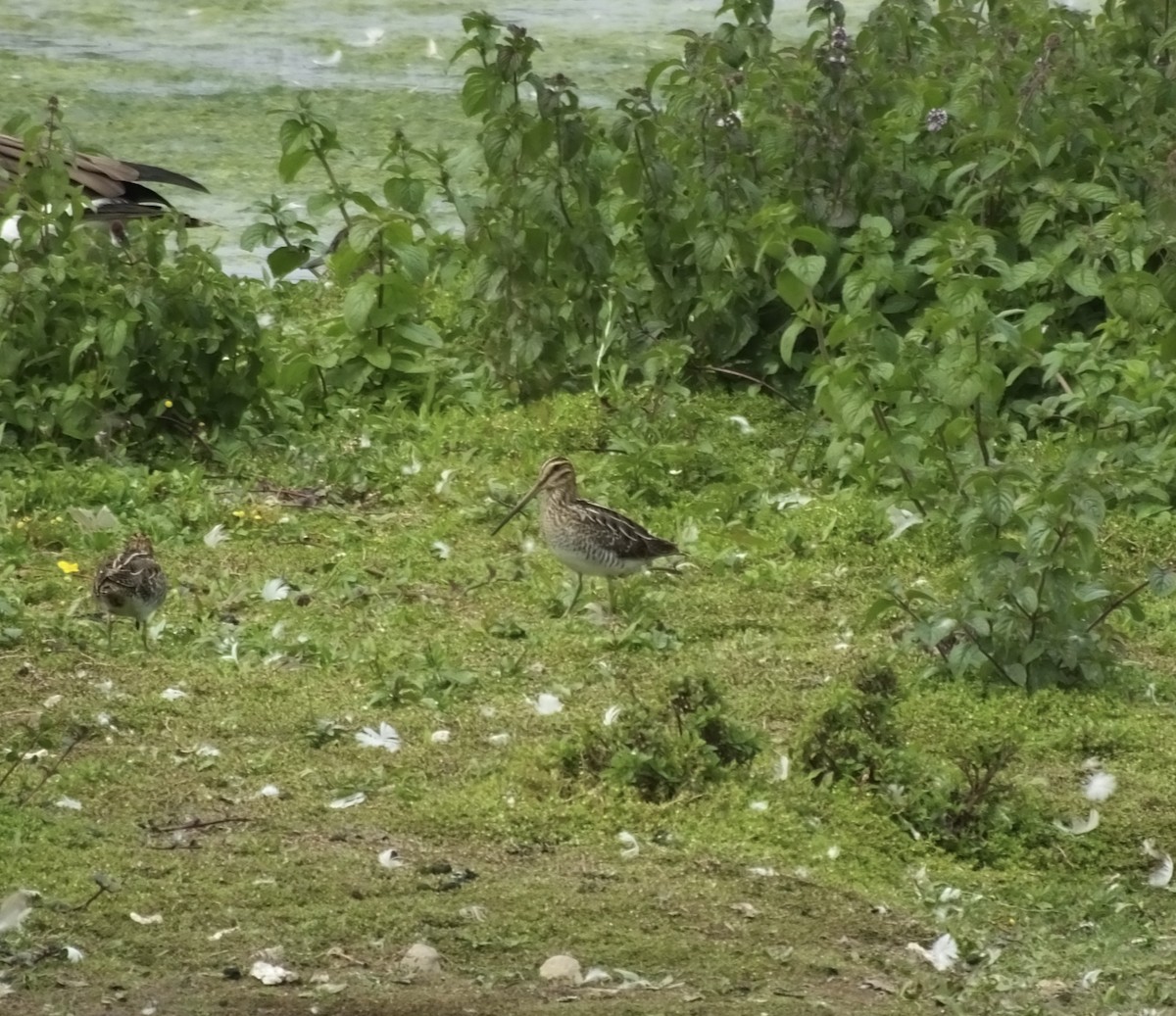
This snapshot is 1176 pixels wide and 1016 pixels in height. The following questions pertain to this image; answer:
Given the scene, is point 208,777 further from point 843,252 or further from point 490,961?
point 843,252

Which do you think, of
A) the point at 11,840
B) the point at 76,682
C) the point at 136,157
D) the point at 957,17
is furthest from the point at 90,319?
the point at 136,157

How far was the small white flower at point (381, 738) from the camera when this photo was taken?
264 inches

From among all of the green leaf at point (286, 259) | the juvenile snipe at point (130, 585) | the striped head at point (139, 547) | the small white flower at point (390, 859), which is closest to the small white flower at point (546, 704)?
the small white flower at point (390, 859)

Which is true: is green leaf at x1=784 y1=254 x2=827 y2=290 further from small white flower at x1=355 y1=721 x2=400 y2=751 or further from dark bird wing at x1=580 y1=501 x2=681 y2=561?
small white flower at x1=355 y1=721 x2=400 y2=751

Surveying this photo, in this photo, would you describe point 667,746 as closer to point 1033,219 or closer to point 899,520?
point 899,520

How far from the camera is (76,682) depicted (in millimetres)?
7098

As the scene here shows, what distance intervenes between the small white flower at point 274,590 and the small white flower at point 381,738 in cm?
128

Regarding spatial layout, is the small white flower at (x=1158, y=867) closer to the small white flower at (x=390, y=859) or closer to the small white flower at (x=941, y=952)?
the small white flower at (x=941, y=952)

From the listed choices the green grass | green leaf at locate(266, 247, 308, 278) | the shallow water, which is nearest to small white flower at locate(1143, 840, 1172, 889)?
the green grass

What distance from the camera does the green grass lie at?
17.9 ft

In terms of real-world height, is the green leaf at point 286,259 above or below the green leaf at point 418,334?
above

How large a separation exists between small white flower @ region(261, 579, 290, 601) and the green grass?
6cm

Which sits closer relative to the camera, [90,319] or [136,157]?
[90,319]

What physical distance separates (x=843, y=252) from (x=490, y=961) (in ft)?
15.7
